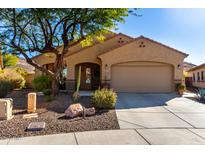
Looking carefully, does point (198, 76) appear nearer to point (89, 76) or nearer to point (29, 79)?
point (89, 76)

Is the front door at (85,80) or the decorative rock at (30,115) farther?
the front door at (85,80)

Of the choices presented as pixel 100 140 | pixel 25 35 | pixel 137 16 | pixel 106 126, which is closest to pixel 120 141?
pixel 100 140

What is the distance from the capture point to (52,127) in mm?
8562

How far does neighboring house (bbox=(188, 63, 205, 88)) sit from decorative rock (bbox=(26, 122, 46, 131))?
23353 mm

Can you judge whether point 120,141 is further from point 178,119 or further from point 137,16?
point 137,16

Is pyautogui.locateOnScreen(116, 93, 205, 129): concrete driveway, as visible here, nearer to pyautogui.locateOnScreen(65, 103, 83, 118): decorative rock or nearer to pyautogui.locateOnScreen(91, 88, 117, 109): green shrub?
pyautogui.locateOnScreen(91, 88, 117, 109): green shrub

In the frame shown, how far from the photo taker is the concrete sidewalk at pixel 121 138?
22.8 feet

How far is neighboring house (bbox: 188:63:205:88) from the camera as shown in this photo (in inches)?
1088

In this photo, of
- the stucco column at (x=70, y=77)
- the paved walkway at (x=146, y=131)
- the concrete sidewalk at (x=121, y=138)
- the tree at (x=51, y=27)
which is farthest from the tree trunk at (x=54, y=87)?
the concrete sidewalk at (x=121, y=138)

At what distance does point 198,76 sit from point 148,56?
13.3 metres

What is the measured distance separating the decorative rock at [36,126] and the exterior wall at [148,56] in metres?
11.0

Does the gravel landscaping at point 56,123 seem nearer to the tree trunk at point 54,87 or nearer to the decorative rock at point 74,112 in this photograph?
the decorative rock at point 74,112

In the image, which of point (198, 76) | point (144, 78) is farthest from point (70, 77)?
point (198, 76)

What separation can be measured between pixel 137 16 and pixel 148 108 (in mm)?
6262
